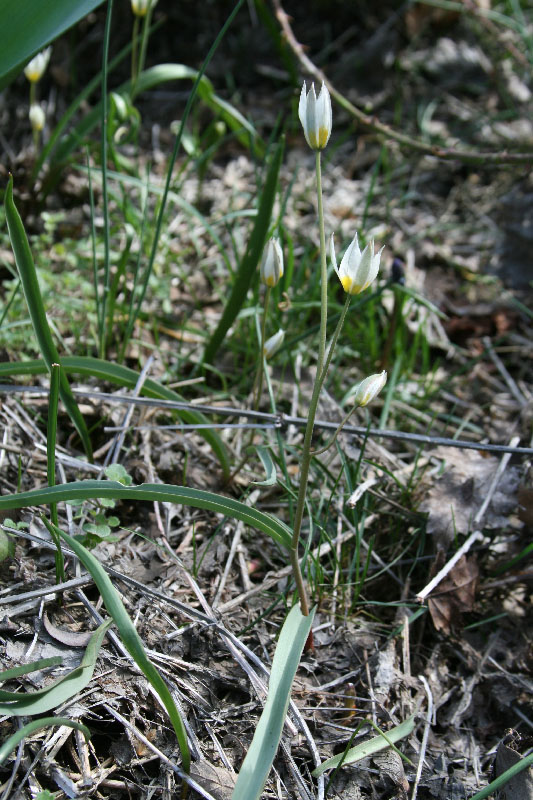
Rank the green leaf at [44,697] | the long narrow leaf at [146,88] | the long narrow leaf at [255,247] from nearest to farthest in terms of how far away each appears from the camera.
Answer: the green leaf at [44,697] < the long narrow leaf at [255,247] < the long narrow leaf at [146,88]

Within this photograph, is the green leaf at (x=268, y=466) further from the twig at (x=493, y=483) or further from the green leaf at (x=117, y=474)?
the twig at (x=493, y=483)

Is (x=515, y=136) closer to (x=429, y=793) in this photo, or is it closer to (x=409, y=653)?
(x=409, y=653)

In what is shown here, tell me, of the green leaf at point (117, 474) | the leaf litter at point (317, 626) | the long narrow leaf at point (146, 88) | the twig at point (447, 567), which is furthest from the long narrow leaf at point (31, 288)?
the long narrow leaf at point (146, 88)

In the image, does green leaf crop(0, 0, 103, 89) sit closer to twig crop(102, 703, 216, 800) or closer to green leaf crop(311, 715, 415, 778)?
twig crop(102, 703, 216, 800)

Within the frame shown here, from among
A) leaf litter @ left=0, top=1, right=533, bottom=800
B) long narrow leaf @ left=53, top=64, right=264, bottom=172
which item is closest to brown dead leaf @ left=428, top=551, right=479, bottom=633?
leaf litter @ left=0, top=1, right=533, bottom=800

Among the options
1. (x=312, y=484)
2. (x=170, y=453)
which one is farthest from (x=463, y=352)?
(x=170, y=453)

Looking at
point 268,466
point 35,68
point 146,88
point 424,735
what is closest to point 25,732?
point 268,466

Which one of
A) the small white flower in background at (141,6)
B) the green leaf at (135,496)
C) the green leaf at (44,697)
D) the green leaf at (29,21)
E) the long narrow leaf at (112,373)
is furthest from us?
the small white flower in background at (141,6)
